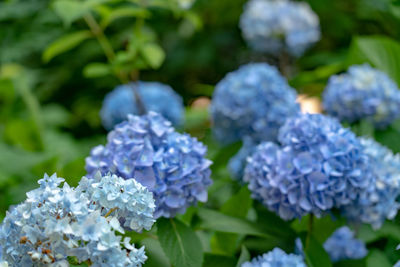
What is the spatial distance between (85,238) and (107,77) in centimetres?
285

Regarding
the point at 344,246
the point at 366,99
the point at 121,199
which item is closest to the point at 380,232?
the point at 344,246

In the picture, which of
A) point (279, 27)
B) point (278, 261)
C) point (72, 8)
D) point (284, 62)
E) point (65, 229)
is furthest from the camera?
point (284, 62)

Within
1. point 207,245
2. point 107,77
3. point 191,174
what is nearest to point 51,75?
point 107,77

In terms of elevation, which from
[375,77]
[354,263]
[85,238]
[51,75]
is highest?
[51,75]

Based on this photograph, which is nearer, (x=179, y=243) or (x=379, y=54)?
(x=179, y=243)

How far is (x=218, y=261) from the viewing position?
1228 mm

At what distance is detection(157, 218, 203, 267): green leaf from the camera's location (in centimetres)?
105

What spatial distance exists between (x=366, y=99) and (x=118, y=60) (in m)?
0.79

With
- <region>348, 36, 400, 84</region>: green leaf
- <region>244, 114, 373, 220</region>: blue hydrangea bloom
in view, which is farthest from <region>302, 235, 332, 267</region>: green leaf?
<region>348, 36, 400, 84</region>: green leaf

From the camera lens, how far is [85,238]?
76cm

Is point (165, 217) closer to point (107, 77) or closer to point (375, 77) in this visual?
point (375, 77)

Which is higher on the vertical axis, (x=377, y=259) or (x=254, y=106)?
(x=254, y=106)

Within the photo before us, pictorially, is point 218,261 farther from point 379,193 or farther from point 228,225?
point 379,193

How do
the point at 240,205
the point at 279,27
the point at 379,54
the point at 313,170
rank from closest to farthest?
the point at 313,170 < the point at 240,205 < the point at 379,54 < the point at 279,27
